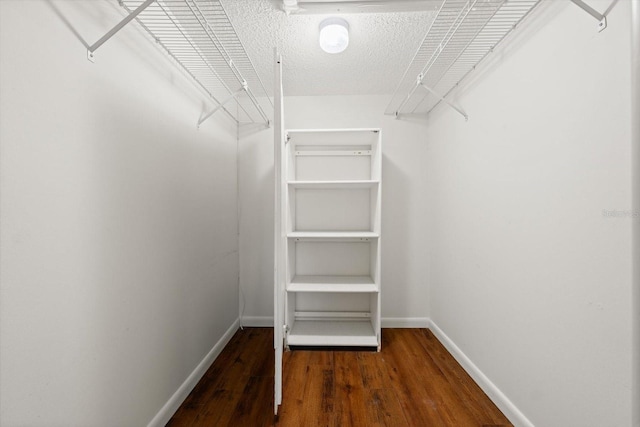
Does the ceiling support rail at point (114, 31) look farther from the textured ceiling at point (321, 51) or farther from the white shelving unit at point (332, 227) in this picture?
the white shelving unit at point (332, 227)

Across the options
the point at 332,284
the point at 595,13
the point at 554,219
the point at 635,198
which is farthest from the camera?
the point at 332,284

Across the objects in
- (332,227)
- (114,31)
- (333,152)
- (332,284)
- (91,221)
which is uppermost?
(114,31)

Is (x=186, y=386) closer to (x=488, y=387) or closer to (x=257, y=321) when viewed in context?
(x=257, y=321)

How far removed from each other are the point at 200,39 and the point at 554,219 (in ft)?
6.08

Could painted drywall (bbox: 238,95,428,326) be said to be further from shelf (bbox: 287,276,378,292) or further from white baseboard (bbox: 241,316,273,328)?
shelf (bbox: 287,276,378,292)

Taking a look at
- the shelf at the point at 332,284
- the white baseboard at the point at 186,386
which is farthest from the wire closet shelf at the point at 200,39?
the white baseboard at the point at 186,386

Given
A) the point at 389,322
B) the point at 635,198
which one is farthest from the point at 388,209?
the point at 635,198

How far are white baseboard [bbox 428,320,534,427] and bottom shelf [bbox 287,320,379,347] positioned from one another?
0.54m

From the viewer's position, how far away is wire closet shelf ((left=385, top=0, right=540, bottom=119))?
1.16 metres

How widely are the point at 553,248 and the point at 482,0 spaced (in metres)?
1.03

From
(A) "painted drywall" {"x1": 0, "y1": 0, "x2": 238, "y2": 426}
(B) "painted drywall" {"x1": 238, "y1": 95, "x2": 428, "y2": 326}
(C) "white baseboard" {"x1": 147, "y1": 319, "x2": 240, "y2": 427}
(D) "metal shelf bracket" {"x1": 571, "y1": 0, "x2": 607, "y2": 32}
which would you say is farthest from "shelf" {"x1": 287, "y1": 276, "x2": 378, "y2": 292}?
(D) "metal shelf bracket" {"x1": 571, "y1": 0, "x2": 607, "y2": 32}

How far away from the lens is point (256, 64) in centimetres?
186

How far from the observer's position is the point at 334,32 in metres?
1.44

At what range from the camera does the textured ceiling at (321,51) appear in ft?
4.62
